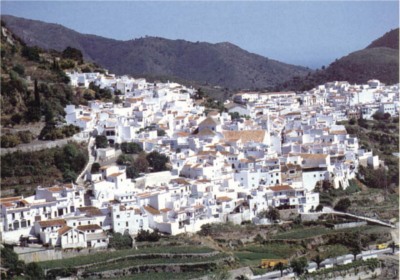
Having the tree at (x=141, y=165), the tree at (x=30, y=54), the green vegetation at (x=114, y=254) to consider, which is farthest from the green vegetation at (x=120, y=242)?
the tree at (x=30, y=54)

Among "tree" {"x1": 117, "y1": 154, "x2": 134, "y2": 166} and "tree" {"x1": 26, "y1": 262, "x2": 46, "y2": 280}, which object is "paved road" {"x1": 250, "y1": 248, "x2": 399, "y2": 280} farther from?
"tree" {"x1": 117, "y1": 154, "x2": 134, "y2": 166}

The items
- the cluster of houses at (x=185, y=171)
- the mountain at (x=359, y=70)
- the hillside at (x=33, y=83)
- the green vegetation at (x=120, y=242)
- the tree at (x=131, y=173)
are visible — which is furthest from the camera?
the mountain at (x=359, y=70)

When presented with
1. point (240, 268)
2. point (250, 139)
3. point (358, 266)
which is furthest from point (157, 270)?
point (250, 139)

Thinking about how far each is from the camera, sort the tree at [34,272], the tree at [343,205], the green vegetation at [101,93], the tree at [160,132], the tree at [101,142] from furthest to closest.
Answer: the green vegetation at [101,93] → the tree at [160,132] → the tree at [101,142] → the tree at [343,205] → the tree at [34,272]

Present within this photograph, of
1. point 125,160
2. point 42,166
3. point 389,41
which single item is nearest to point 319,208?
point 125,160

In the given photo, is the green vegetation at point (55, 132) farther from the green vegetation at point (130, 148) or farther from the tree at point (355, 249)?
the tree at point (355, 249)

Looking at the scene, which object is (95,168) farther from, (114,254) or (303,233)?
(303,233)
